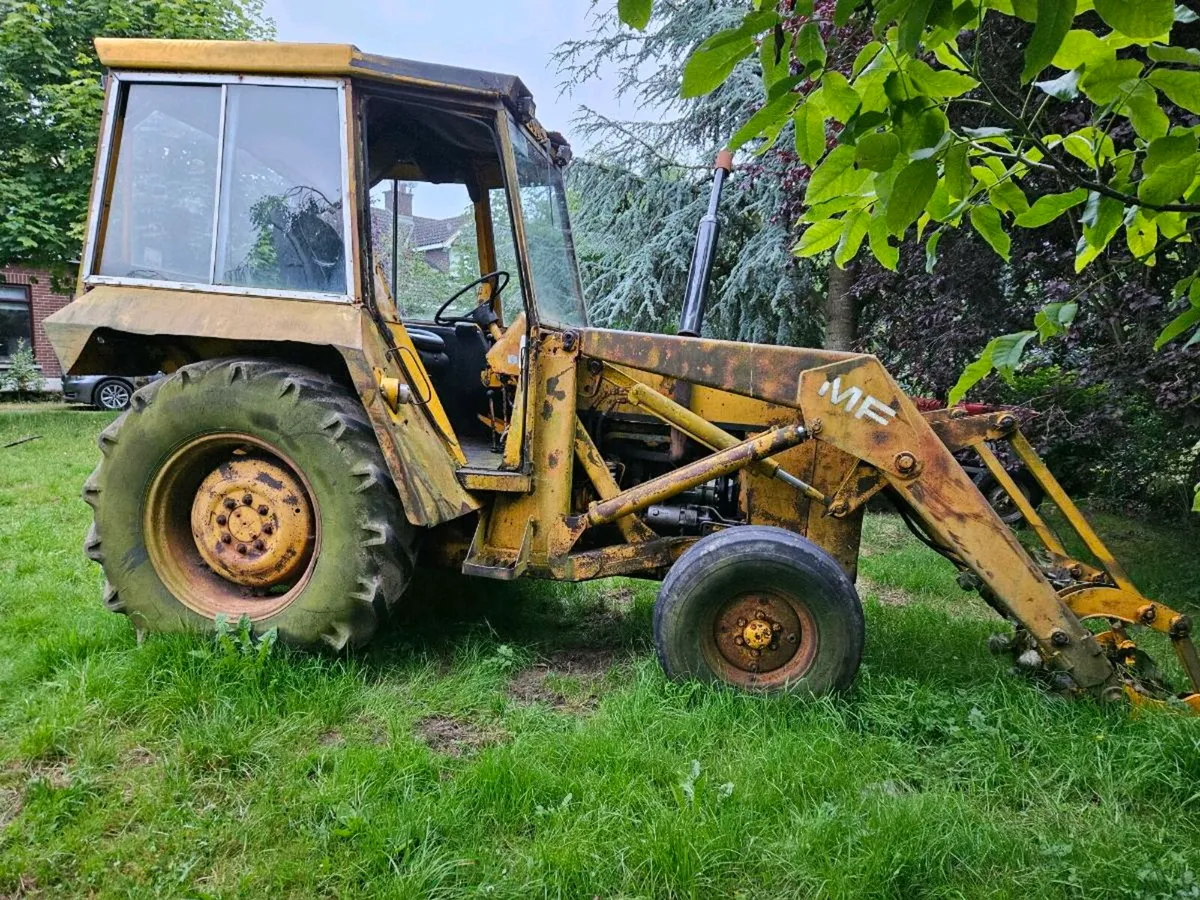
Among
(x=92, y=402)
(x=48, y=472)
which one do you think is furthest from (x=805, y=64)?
(x=92, y=402)

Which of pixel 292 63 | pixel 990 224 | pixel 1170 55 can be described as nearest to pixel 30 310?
pixel 292 63

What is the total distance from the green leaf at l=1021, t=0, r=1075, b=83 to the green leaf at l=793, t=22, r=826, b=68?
13.3 inches

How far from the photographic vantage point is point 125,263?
333 cm

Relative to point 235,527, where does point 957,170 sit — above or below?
above

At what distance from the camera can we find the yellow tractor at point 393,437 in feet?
9.89

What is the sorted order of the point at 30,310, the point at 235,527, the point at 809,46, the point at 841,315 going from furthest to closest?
1. the point at 30,310
2. the point at 841,315
3. the point at 235,527
4. the point at 809,46

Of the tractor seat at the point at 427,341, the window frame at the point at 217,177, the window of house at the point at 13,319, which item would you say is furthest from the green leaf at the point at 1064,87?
the window of house at the point at 13,319

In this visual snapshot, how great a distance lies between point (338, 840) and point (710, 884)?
3.52ft

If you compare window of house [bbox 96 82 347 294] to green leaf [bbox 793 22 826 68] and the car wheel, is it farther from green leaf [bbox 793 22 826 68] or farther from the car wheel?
the car wheel

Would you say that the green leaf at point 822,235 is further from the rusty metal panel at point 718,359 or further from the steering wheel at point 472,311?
the steering wheel at point 472,311

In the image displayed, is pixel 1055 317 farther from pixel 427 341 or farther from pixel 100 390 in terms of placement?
pixel 100 390

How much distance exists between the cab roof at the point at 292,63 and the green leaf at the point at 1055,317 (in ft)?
8.33

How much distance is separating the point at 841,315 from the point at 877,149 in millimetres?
7935

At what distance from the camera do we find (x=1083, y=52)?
1.25m
